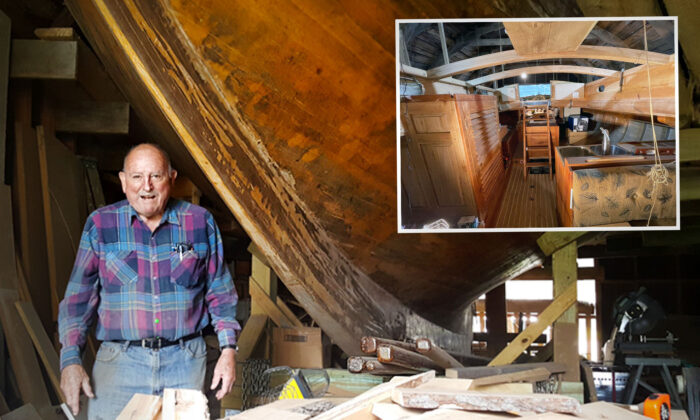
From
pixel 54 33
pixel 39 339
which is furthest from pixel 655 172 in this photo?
pixel 54 33

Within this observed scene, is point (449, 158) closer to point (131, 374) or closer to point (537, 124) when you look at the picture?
point (537, 124)

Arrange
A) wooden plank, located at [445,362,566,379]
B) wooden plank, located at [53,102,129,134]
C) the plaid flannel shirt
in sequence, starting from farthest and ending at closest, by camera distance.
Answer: wooden plank, located at [53,102,129,134] → wooden plank, located at [445,362,566,379] → the plaid flannel shirt

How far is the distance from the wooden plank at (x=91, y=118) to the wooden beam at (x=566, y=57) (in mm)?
1761

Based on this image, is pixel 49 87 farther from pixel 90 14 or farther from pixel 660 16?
pixel 660 16

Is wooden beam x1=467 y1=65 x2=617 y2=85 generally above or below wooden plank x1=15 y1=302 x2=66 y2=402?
above

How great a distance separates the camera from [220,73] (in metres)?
2.83

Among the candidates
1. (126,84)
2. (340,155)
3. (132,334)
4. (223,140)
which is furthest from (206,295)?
(126,84)

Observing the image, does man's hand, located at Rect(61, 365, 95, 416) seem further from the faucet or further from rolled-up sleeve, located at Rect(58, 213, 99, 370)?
the faucet

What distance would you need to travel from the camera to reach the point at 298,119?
3012mm

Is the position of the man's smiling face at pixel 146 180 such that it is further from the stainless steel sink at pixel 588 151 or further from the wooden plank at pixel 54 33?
the stainless steel sink at pixel 588 151

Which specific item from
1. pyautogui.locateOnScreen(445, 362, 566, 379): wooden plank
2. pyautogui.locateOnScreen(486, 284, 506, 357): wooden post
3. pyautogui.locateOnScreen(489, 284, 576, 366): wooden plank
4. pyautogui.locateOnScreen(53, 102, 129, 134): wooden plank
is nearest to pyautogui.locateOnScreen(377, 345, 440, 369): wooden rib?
pyautogui.locateOnScreen(445, 362, 566, 379): wooden plank

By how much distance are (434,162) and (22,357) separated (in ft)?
6.15

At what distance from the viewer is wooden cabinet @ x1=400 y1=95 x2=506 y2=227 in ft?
9.93

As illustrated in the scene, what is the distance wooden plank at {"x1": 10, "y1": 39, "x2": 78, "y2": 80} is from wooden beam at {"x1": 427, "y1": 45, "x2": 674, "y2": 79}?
1.65 metres
